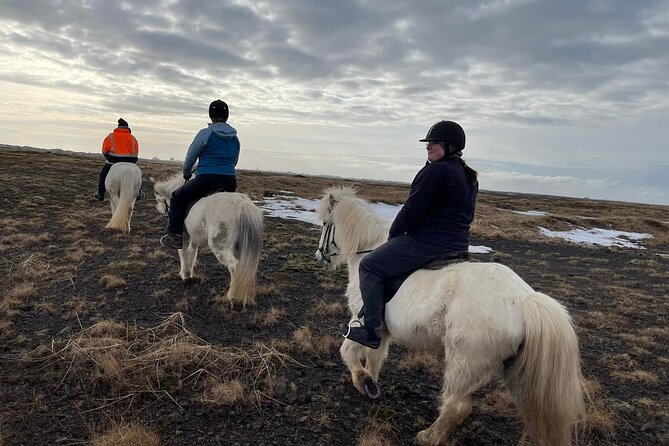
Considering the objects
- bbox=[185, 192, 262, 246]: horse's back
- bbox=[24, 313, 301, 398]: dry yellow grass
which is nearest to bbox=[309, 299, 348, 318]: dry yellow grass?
bbox=[185, 192, 262, 246]: horse's back

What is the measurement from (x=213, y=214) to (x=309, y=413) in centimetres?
386

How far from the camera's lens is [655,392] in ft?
17.4

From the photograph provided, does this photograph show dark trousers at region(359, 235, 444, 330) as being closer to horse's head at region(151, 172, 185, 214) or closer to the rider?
the rider

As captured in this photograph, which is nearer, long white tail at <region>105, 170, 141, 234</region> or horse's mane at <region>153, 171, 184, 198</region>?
horse's mane at <region>153, 171, 184, 198</region>

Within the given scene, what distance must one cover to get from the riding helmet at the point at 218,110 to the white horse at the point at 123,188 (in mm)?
Answer: 5758

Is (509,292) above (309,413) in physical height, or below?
above

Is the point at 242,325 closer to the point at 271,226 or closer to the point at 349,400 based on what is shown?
the point at 349,400

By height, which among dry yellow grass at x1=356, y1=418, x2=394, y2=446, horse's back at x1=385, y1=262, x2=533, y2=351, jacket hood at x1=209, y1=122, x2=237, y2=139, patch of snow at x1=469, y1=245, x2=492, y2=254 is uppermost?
jacket hood at x1=209, y1=122, x2=237, y2=139

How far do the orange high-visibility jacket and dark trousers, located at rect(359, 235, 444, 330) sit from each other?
10.4 metres

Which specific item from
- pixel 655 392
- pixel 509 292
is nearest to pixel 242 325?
pixel 509 292

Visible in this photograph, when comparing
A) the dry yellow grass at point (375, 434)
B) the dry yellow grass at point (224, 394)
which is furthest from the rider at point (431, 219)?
the dry yellow grass at point (224, 394)

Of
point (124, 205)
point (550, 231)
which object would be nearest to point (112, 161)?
point (124, 205)

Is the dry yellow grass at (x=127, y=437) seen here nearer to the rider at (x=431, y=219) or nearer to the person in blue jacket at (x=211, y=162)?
the rider at (x=431, y=219)

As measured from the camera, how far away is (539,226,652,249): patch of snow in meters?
21.0
